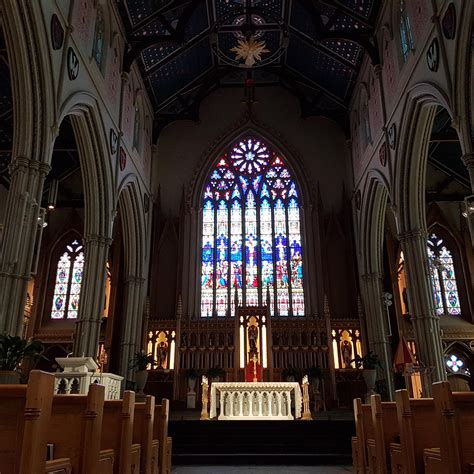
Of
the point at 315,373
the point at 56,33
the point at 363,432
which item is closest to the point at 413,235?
the point at 315,373

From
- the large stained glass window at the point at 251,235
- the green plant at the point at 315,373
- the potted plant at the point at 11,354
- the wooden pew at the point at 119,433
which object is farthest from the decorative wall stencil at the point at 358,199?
the wooden pew at the point at 119,433

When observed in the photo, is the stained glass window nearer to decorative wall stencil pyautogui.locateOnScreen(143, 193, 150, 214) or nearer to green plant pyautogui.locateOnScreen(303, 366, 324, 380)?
green plant pyautogui.locateOnScreen(303, 366, 324, 380)

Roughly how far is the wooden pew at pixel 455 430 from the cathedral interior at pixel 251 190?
7226 millimetres

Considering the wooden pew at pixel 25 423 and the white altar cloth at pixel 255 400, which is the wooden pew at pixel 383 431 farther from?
the white altar cloth at pixel 255 400

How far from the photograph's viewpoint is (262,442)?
9797mm

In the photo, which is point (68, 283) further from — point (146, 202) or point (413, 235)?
point (413, 235)

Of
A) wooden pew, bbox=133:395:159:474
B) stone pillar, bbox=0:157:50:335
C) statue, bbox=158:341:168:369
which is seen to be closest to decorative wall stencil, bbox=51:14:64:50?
stone pillar, bbox=0:157:50:335

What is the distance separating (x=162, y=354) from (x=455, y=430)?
1426cm

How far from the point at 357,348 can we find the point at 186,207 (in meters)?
8.40

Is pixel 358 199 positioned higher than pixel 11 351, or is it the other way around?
pixel 358 199

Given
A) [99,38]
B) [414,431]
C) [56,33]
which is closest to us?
[414,431]

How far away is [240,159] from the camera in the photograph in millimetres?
20250

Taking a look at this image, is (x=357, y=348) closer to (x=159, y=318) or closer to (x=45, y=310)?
(x=159, y=318)

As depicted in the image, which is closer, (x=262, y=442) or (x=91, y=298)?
(x=262, y=442)
